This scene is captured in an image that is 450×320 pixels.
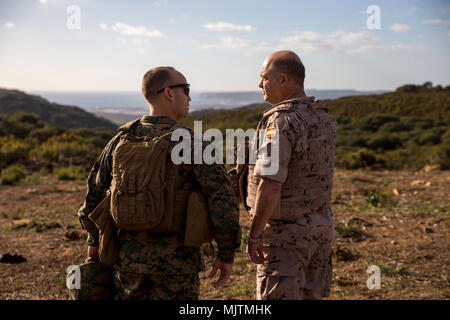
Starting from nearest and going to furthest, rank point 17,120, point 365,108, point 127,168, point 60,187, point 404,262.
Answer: point 127,168 → point 404,262 → point 60,187 → point 17,120 → point 365,108

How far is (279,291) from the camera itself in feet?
7.36

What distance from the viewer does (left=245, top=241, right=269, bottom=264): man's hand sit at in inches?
89.7

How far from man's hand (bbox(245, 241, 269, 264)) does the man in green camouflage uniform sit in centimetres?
18

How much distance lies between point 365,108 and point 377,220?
27.0m

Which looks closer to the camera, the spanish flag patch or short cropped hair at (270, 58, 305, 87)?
the spanish flag patch

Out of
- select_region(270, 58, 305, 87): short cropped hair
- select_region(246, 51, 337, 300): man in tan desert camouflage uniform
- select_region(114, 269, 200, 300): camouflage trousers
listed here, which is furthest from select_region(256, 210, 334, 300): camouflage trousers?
select_region(270, 58, 305, 87): short cropped hair

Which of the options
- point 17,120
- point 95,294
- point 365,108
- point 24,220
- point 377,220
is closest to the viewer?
point 95,294

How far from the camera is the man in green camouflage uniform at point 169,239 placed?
205cm

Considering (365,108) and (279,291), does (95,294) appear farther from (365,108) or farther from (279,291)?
(365,108)

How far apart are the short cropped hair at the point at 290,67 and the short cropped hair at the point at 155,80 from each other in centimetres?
63

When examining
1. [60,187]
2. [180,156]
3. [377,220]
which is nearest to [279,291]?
[180,156]

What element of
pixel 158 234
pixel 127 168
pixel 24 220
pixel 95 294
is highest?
pixel 127 168

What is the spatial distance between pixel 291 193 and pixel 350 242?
3.63 meters

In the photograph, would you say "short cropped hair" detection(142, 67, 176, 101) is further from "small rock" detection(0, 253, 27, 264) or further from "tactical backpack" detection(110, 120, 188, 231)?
"small rock" detection(0, 253, 27, 264)
